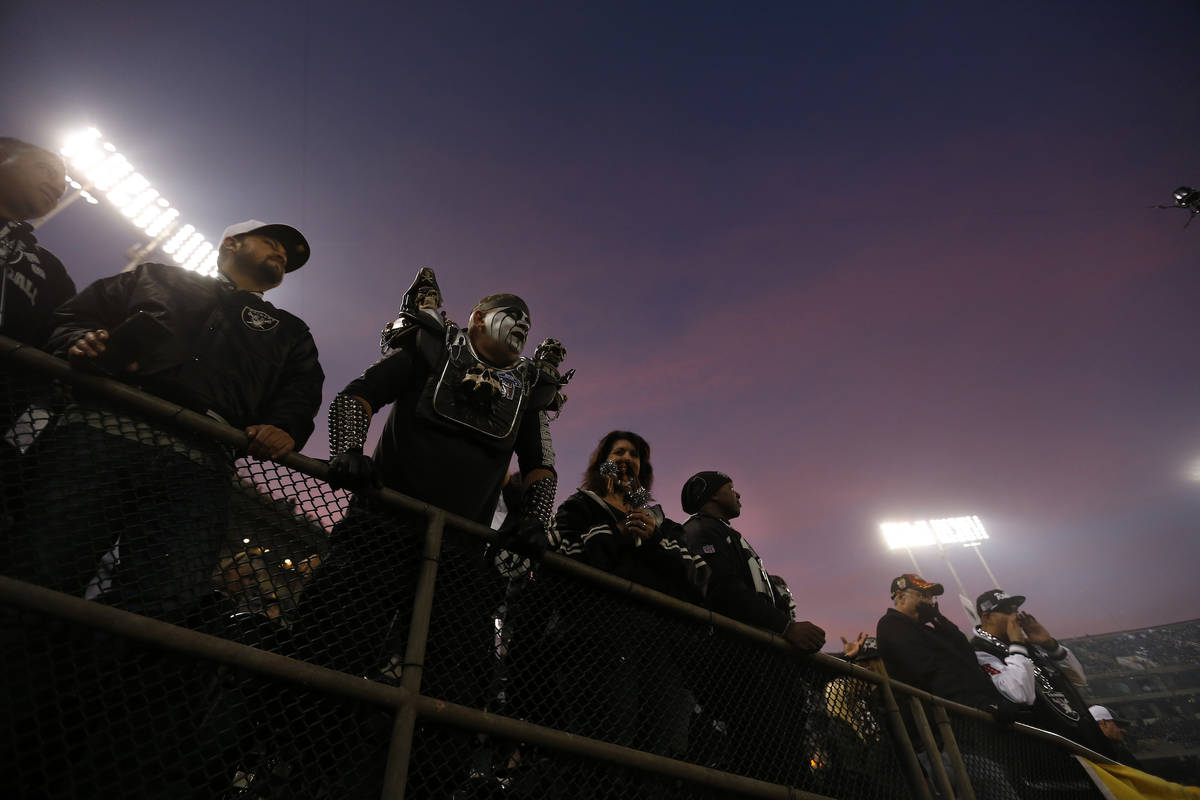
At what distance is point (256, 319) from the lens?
7.92ft

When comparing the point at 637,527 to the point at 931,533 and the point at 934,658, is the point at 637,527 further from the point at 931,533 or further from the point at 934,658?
the point at 931,533

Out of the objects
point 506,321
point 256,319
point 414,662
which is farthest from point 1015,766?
point 256,319

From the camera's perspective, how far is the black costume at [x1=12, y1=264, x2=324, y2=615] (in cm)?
154

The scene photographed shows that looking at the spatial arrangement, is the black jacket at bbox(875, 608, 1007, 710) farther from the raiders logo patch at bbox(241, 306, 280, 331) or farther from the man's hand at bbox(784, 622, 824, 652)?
the raiders logo patch at bbox(241, 306, 280, 331)

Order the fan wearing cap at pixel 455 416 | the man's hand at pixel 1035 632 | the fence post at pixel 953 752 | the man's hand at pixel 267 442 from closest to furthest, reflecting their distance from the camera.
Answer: the man's hand at pixel 267 442 < the fan wearing cap at pixel 455 416 < the fence post at pixel 953 752 < the man's hand at pixel 1035 632

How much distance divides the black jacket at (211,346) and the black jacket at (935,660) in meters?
4.42

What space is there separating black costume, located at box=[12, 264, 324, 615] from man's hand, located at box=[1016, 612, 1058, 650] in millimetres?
7240

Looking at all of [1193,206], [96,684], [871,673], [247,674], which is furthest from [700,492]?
[1193,206]

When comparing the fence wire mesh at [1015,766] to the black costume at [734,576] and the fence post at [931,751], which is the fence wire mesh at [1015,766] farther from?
the black costume at [734,576]

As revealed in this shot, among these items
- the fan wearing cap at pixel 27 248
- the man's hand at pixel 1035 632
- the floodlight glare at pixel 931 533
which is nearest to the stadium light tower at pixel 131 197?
the fan wearing cap at pixel 27 248

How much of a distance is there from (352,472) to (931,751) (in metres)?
3.43

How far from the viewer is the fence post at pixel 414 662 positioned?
4.72ft

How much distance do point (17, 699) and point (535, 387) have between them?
2136 mm

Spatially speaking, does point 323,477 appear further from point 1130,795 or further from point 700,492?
point 1130,795
